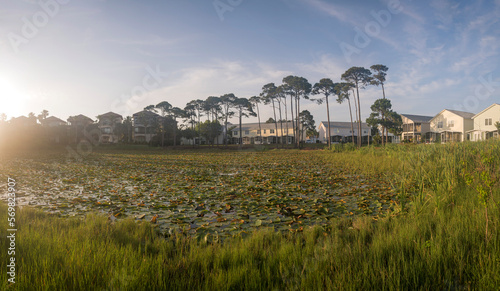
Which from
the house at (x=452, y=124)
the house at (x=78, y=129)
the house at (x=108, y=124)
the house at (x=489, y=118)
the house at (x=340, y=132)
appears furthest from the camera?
the house at (x=340, y=132)

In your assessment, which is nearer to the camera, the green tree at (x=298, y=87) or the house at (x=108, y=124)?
the green tree at (x=298, y=87)

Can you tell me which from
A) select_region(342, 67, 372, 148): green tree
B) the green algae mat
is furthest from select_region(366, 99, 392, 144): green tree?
the green algae mat

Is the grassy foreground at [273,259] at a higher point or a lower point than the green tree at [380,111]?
lower

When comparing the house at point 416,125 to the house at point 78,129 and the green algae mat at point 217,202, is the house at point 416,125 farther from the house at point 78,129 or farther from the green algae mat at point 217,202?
the house at point 78,129

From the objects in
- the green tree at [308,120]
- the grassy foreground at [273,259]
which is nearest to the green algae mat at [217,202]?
the grassy foreground at [273,259]

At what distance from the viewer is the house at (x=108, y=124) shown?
59.8 meters

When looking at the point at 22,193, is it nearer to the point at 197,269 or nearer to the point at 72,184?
the point at 72,184

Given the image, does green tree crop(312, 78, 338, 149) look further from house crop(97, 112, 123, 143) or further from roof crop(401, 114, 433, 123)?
house crop(97, 112, 123, 143)

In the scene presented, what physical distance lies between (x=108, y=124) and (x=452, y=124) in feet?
250

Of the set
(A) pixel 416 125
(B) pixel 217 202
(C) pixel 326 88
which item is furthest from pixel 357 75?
(B) pixel 217 202

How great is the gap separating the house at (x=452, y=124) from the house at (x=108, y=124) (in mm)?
68389

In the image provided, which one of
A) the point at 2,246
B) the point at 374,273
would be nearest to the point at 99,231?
the point at 2,246

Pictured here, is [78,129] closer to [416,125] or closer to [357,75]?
[357,75]

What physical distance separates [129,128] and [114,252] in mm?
59107
